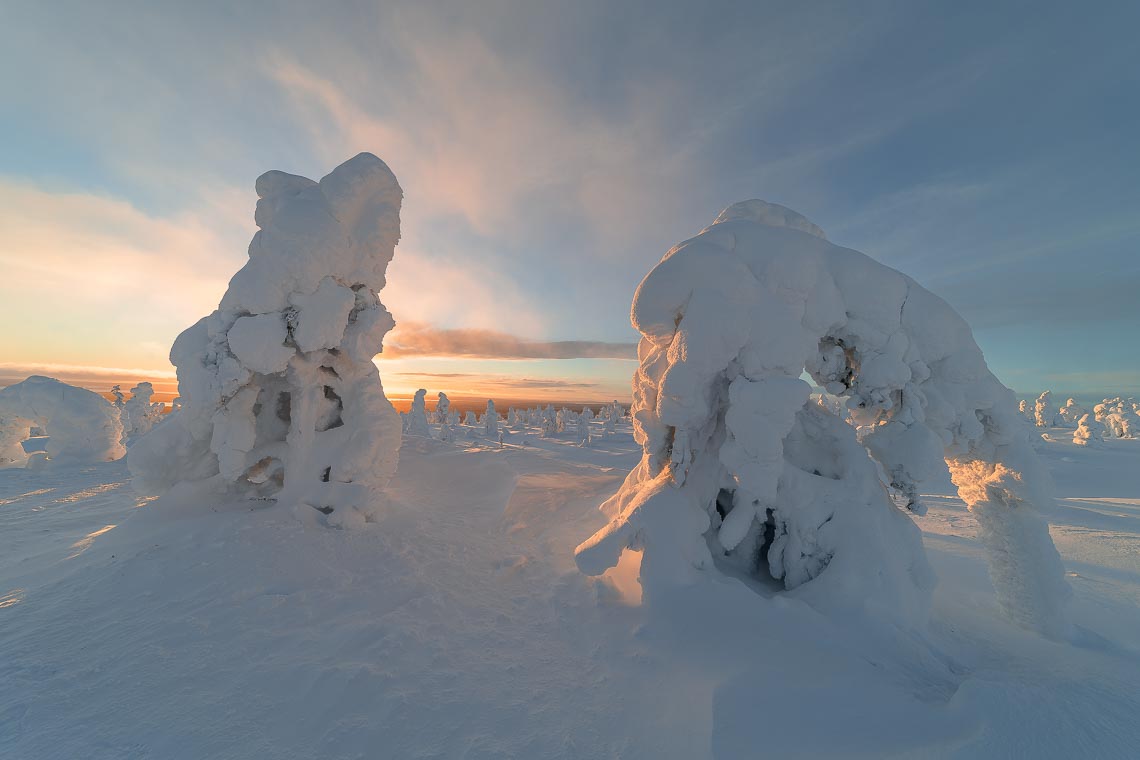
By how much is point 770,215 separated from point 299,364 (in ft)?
38.3

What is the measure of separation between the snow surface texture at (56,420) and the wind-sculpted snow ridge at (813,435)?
27690 mm

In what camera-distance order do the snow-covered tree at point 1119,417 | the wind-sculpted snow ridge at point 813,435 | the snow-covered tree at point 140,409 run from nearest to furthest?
the wind-sculpted snow ridge at point 813,435 < the snow-covered tree at point 140,409 < the snow-covered tree at point 1119,417

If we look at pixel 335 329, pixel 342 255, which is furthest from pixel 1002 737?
pixel 342 255

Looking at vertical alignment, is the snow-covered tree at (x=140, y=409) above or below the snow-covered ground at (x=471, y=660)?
above

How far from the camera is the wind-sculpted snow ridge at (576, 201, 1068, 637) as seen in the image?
6.52 metres

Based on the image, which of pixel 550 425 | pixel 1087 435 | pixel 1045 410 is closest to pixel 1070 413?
pixel 1045 410

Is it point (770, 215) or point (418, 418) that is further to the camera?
point (418, 418)

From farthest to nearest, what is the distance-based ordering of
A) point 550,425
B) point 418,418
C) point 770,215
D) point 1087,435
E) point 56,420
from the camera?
point 550,425
point 418,418
point 1087,435
point 56,420
point 770,215

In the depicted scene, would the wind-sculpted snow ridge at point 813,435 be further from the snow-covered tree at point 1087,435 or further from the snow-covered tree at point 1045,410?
the snow-covered tree at point 1045,410

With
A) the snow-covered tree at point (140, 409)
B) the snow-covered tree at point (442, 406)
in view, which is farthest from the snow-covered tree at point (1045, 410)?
the snow-covered tree at point (140, 409)

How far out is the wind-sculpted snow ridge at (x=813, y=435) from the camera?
21.4ft

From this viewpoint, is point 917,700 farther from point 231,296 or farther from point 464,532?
point 231,296

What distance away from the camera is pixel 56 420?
18906 mm

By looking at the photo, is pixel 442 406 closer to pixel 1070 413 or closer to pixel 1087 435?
pixel 1087 435
